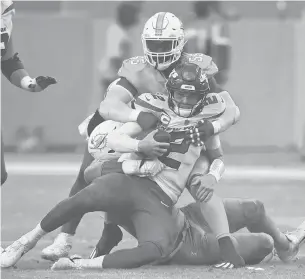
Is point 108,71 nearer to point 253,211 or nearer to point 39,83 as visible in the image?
point 39,83

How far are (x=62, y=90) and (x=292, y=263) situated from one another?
9659 millimetres

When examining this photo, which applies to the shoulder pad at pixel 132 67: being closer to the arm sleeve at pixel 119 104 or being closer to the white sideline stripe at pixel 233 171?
the arm sleeve at pixel 119 104

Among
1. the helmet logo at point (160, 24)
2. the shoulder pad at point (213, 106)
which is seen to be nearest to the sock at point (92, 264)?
the shoulder pad at point (213, 106)

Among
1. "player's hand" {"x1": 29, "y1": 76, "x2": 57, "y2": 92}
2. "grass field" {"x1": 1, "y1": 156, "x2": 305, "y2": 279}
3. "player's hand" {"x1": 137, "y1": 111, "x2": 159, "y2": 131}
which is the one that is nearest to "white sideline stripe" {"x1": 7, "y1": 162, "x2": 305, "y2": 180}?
"grass field" {"x1": 1, "y1": 156, "x2": 305, "y2": 279}

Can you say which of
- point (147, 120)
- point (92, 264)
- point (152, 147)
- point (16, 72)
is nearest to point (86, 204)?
point (92, 264)

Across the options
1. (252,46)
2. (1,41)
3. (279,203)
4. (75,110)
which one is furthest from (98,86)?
(1,41)

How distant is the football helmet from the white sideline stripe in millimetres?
6059

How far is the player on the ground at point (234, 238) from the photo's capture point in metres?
5.68

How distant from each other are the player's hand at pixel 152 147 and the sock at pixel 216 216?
0.48m

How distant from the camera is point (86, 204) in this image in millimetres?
5516

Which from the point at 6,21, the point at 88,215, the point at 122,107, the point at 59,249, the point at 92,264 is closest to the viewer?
the point at 92,264

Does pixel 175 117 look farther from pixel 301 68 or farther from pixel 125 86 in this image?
pixel 301 68

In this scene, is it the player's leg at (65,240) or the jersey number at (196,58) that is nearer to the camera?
the jersey number at (196,58)

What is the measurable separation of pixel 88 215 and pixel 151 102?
3043 millimetres
